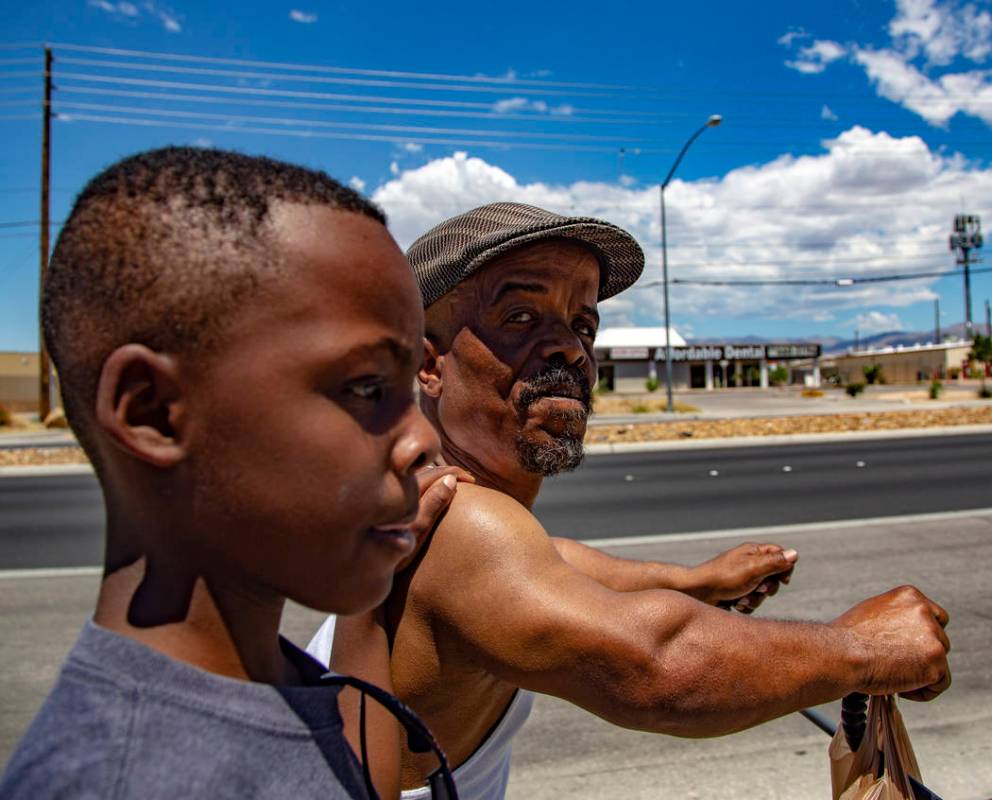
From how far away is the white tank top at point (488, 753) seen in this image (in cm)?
162

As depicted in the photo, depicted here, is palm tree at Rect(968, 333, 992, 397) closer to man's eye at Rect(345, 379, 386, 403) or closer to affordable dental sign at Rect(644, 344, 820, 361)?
affordable dental sign at Rect(644, 344, 820, 361)

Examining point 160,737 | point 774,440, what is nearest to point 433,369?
point 160,737

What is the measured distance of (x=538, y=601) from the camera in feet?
4.18

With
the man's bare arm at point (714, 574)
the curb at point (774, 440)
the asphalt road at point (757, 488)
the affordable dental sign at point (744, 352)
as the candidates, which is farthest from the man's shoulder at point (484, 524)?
the affordable dental sign at point (744, 352)

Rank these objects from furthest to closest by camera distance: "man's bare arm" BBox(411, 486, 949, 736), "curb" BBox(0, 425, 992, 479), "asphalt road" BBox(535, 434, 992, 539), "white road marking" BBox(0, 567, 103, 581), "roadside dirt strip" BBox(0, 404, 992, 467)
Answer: "roadside dirt strip" BBox(0, 404, 992, 467), "curb" BBox(0, 425, 992, 479), "asphalt road" BBox(535, 434, 992, 539), "white road marking" BBox(0, 567, 103, 581), "man's bare arm" BBox(411, 486, 949, 736)

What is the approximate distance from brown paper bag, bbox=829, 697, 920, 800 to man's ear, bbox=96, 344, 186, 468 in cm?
139

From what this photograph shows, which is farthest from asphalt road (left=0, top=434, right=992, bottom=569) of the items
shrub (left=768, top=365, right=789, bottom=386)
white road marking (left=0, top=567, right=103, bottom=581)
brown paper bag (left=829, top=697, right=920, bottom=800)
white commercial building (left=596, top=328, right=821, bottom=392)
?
shrub (left=768, top=365, right=789, bottom=386)

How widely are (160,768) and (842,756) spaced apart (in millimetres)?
1400

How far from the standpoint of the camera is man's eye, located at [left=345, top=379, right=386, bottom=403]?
3.02 ft

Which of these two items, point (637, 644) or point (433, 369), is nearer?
point (637, 644)

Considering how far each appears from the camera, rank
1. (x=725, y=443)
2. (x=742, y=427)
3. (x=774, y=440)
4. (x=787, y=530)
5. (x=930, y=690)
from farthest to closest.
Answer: (x=742, y=427) < (x=774, y=440) < (x=725, y=443) < (x=787, y=530) < (x=930, y=690)

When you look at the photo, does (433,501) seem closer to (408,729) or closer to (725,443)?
(408,729)

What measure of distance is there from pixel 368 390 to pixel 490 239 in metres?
0.82

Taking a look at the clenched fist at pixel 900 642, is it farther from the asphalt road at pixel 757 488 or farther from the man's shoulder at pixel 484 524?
the asphalt road at pixel 757 488
